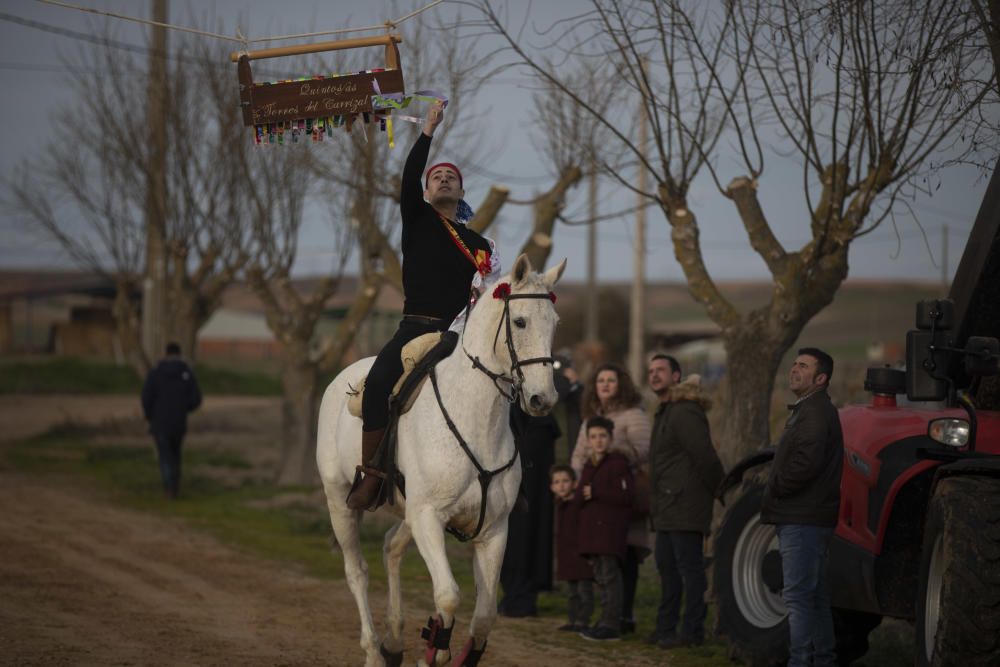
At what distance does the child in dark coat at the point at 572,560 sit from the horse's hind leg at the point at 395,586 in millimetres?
1784

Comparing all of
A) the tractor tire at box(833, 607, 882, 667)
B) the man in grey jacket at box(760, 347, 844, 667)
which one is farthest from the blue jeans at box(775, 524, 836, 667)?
the tractor tire at box(833, 607, 882, 667)

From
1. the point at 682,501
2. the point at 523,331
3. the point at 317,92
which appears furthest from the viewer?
the point at 682,501

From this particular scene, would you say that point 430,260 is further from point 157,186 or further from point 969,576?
point 157,186

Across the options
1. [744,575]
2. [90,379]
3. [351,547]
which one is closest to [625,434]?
[744,575]

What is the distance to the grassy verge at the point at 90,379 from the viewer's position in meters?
42.4

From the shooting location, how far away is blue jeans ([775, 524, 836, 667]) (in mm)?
7598

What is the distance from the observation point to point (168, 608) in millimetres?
10844

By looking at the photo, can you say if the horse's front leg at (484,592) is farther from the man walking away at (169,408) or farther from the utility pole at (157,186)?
the utility pole at (157,186)

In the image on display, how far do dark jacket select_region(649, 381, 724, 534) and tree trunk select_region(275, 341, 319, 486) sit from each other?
Result: 12147mm

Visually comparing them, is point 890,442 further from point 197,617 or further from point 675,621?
point 197,617

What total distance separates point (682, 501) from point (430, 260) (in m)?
3.12

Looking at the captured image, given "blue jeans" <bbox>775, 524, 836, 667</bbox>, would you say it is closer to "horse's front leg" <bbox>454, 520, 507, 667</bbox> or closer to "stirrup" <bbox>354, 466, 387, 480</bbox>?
"horse's front leg" <bbox>454, 520, 507, 667</bbox>

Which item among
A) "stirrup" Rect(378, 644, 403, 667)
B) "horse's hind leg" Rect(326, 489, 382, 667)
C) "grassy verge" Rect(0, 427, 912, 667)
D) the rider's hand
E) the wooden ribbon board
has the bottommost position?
"grassy verge" Rect(0, 427, 912, 667)

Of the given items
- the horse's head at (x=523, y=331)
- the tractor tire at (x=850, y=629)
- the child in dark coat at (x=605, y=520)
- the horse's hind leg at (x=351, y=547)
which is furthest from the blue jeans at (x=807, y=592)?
the horse's hind leg at (x=351, y=547)
